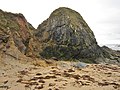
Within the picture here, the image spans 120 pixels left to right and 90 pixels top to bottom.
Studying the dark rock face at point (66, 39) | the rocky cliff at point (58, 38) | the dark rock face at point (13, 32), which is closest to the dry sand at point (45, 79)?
the dark rock face at point (13, 32)

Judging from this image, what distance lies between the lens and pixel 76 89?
2642 centimetres

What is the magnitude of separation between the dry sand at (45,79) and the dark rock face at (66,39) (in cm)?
1681

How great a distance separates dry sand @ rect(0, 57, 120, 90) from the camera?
88.7ft

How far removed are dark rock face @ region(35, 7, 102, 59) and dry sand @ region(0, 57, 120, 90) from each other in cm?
1681

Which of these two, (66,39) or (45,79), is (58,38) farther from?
(45,79)

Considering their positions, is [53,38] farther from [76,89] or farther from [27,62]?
[76,89]

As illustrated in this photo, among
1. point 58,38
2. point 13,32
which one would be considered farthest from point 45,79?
point 58,38

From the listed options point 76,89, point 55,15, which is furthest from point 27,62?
point 55,15

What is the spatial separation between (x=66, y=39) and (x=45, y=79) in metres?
25.6

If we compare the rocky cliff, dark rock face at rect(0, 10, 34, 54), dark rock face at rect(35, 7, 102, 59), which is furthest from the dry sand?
dark rock face at rect(35, 7, 102, 59)

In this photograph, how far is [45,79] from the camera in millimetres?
29266

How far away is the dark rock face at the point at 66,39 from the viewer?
177 feet

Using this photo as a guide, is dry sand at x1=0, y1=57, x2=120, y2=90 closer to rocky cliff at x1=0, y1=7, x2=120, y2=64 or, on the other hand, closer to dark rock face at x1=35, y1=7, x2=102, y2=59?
rocky cliff at x1=0, y1=7, x2=120, y2=64

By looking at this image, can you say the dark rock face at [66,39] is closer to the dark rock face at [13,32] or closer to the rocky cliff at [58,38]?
the rocky cliff at [58,38]
